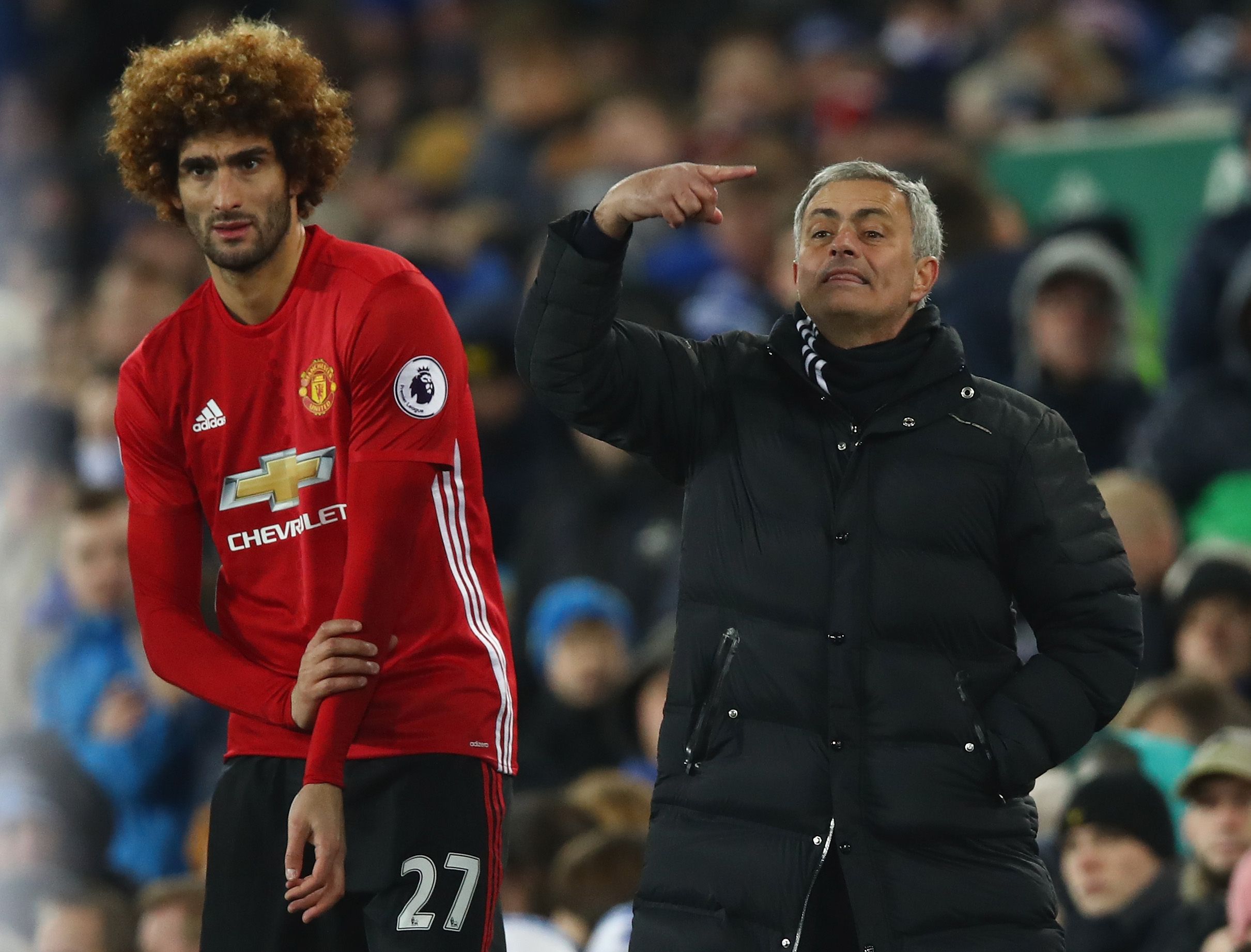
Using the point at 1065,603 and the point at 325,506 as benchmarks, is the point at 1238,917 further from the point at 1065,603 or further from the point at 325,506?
the point at 325,506

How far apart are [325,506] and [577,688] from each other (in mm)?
3702

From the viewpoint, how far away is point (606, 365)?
11.7 feet

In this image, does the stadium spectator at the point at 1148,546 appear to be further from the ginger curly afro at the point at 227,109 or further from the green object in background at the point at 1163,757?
the ginger curly afro at the point at 227,109

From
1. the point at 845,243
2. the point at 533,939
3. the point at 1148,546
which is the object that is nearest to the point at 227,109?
the point at 845,243

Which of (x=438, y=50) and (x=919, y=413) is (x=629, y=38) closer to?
(x=438, y=50)

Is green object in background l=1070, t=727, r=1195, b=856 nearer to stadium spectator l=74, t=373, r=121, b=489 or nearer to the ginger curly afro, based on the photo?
the ginger curly afro

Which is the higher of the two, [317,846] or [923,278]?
[923,278]

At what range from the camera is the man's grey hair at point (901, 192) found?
3.69 meters

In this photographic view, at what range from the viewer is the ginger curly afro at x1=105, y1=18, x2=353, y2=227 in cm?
357

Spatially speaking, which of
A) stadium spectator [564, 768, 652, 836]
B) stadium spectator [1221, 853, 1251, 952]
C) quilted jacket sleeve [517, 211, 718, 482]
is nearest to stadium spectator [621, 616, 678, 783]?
stadium spectator [564, 768, 652, 836]

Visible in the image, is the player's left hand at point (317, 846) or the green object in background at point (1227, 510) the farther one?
the green object in background at point (1227, 510)

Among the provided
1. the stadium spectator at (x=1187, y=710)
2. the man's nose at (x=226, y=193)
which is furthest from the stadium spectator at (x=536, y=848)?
the man's nose at (x=226, y=193)

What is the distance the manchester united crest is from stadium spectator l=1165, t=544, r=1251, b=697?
319cm

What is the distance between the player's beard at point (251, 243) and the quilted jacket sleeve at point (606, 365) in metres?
0.42
